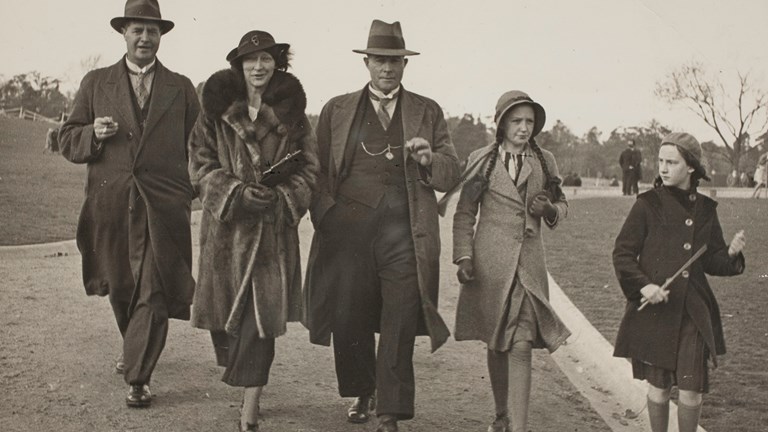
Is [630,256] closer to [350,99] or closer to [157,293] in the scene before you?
[350,99]

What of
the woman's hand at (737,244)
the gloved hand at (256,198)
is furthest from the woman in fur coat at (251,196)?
the woman's hand at (737,244)

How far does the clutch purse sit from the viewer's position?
538cm

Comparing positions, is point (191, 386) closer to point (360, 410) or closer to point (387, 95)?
point (360, 410)

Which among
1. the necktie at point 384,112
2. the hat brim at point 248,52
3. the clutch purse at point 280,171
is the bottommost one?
the clutch purse at point 280,171

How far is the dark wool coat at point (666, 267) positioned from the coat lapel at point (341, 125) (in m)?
1.72

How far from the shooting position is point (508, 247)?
5.55m

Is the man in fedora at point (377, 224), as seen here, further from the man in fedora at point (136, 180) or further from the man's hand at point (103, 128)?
the man's hand at point (103, 128)

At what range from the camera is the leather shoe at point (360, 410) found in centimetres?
566

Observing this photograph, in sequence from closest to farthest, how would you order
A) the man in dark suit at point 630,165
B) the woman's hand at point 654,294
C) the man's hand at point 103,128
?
1. the woman's hand at point 654,294
2. the man's hand at point 103,128
3. the man in dark suit at point 630,165

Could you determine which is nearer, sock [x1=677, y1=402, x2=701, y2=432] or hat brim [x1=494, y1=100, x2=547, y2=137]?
sock [x1=677, y1=402, x2=701, y2=432]

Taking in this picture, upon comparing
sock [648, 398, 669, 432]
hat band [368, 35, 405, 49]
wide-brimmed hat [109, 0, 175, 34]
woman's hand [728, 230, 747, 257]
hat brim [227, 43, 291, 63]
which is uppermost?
wide-brimmed hat [109, 0, 175, 34]

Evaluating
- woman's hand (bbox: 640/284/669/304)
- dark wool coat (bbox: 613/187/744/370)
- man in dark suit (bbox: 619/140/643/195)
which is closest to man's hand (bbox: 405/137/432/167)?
dark wool coat (bbox: 613/187/744/370)

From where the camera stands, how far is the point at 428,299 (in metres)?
5.62

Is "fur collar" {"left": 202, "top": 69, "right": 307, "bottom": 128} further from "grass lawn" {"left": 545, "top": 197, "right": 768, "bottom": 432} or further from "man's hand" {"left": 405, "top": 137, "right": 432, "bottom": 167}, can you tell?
"grass lawn" {"left": 545, "top": 197, "right": 768, "bottom": 432}
